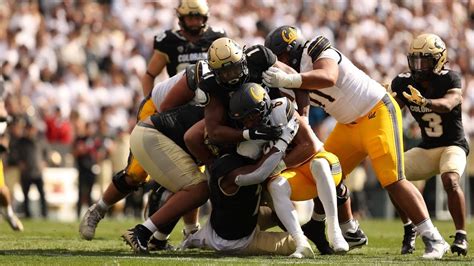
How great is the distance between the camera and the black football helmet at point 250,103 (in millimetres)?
7777

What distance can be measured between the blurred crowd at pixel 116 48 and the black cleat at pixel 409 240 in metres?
7.41

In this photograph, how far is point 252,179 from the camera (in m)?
7.93

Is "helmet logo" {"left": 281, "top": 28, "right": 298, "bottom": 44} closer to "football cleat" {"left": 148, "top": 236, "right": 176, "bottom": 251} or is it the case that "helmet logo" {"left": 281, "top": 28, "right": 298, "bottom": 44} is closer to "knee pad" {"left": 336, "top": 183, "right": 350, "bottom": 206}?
"knee pad" {"left": 336, "top": 183, "right": 350, "bottom": 206}

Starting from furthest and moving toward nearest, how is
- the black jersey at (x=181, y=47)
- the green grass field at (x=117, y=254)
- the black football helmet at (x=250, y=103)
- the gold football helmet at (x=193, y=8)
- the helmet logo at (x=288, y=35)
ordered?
the black jersey at (x=181, y=47), the gold football helmet at (x=193, y=8), the helmet logo at (x=288, y=35), the black football helmet at (x=250, y=103), the green grass field at (x=117, y=254)

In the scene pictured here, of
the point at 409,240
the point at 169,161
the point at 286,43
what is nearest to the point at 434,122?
the point at 409,240

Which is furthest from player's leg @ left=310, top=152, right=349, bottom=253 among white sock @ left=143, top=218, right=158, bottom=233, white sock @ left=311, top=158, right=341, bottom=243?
white sock @ left=143, top=218, right=158, bottom=233

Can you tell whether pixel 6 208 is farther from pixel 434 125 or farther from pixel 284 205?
pixel 434 125

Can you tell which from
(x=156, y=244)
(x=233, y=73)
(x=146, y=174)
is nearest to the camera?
(x=233, y=73)

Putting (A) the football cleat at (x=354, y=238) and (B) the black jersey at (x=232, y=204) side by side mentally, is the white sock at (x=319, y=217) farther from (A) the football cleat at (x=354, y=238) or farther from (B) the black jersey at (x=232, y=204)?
(B) the black jersey at (x=232, y=204)

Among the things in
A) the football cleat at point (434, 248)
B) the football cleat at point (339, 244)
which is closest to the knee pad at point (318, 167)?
the football cleat at point (339, 244)

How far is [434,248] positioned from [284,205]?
1085mm

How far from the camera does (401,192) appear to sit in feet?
27.2

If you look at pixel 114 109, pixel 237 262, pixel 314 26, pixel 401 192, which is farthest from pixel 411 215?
pixel 314 26

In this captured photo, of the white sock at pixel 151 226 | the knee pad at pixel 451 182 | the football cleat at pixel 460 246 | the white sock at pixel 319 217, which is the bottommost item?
the football cleat at pixel 460 246
